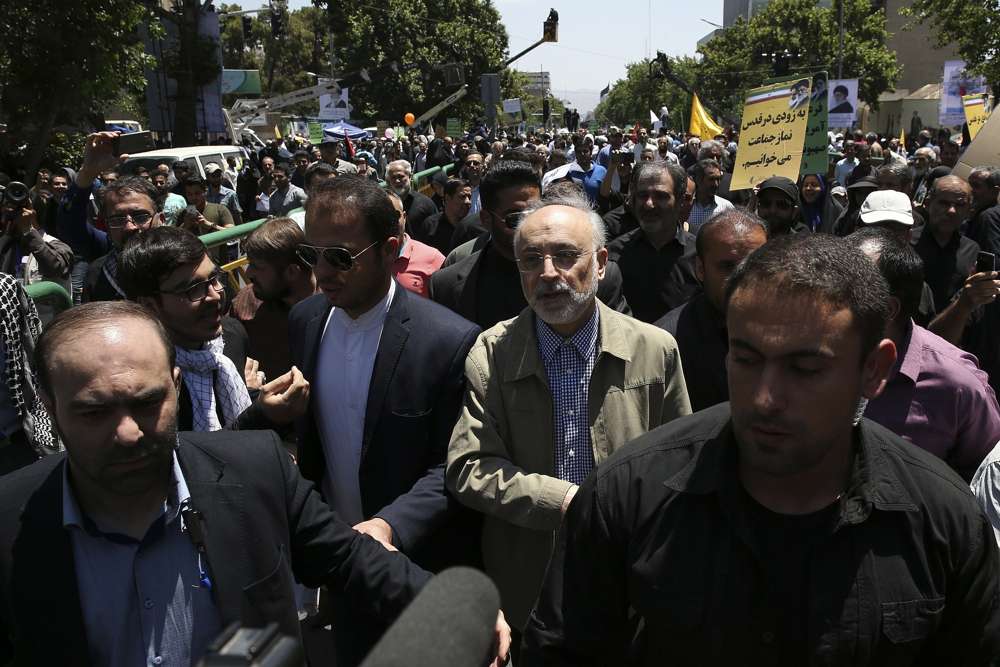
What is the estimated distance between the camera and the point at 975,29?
2361 centimetres

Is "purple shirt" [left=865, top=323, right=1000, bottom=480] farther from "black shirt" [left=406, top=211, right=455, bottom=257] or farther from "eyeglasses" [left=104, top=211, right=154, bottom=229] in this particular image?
"black shirt" [left=406, top=211, right=455, bottom=257]

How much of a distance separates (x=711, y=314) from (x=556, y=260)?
0.87 meters

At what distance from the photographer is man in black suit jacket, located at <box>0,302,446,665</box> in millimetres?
1899

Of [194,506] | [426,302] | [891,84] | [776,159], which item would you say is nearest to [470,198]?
[776,159]

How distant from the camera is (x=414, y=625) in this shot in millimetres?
658

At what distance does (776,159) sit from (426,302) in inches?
235

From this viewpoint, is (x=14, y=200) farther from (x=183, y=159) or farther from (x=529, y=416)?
(x=183, y=159)

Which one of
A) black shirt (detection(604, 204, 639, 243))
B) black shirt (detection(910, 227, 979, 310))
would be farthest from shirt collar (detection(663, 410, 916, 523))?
black shirt (detection(604, 204, 639, 243))

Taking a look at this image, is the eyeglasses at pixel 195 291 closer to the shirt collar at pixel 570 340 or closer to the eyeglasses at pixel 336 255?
the eyeglasses at pixel 336 255

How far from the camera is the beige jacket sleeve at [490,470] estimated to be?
106 inches

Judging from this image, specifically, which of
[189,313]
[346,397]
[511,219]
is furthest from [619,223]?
[189,313]

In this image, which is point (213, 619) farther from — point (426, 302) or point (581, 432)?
point (426, 302)

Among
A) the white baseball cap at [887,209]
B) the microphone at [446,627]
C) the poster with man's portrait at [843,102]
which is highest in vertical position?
the poster with man's portrait at [843,102]

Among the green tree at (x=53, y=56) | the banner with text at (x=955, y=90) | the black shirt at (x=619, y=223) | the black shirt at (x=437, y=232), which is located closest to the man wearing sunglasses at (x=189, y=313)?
the black shirt at (x=619, y=223)
